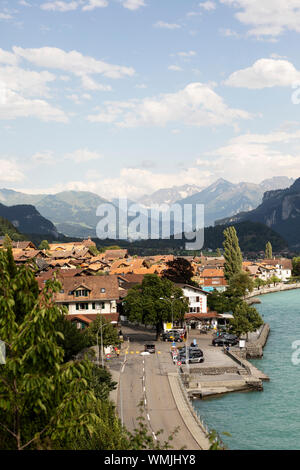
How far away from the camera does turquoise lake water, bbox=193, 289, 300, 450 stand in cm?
4264

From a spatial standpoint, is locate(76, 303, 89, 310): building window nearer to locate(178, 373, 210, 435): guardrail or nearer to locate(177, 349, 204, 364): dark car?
locate(177, 349, 204, 364): dark car

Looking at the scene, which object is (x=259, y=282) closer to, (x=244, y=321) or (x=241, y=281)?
(x=241, y=281)

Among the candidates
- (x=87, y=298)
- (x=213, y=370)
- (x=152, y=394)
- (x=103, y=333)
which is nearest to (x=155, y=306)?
(x=87, y=298)

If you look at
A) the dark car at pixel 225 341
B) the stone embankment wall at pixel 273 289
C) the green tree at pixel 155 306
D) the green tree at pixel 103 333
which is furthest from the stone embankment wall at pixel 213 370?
the stone embankment wall at pixel 273 289

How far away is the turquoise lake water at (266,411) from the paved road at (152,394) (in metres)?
4.60

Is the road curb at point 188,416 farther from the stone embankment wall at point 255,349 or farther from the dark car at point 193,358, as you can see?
the stone embankment wall at point 255,349

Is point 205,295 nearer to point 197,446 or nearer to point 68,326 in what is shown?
point 68,326

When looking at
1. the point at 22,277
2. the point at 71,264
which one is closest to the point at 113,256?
the point at 71,264

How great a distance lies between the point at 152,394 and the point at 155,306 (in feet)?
91.0

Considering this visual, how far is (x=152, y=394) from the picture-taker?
47906 mm

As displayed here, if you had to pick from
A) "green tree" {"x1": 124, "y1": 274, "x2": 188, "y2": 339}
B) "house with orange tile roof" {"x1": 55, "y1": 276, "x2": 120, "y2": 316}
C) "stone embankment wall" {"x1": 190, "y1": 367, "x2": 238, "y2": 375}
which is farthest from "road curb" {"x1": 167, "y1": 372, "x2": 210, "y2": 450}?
"house with orange tile roof" {"x1": 55, "y1": 276, "x2": 120, "y2": 316}
